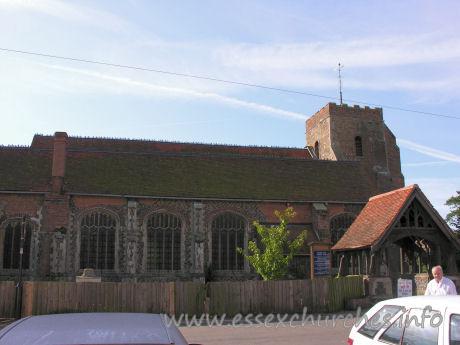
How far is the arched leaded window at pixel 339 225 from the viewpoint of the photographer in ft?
95.8

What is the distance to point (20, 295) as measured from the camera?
17.3 meters

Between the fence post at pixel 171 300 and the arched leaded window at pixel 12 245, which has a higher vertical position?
the arched leaded window at pixel 12 245

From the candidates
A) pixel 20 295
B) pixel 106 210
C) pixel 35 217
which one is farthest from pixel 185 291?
pixel 35 217

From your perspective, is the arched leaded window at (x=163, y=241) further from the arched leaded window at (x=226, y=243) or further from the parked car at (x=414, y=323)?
the parked car at (x=414, y=323)

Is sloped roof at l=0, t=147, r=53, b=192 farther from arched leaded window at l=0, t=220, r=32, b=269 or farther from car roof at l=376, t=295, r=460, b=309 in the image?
car roof at l=376, t=295, r=460, b=309

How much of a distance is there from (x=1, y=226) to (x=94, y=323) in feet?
80.7

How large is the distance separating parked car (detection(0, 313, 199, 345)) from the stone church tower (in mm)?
37638

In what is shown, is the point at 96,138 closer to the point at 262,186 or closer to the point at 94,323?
the point at 262,186

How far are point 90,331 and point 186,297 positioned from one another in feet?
49.6

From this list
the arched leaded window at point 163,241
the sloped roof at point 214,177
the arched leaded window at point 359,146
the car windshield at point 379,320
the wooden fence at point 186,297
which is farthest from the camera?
the arched leaded window at point 359,146

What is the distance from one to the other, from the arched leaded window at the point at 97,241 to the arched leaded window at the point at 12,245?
2.78 m

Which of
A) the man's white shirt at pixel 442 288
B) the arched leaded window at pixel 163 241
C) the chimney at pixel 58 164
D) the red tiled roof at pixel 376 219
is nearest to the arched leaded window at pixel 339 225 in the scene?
the red tiled roof at pixel 376 219

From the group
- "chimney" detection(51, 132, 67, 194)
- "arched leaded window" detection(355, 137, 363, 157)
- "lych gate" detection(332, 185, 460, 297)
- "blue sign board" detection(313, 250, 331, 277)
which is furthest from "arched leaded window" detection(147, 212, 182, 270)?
"arched leaded window" detection(355, 137, 363, 157)

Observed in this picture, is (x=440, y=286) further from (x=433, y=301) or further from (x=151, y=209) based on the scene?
(x=151, y=209)
